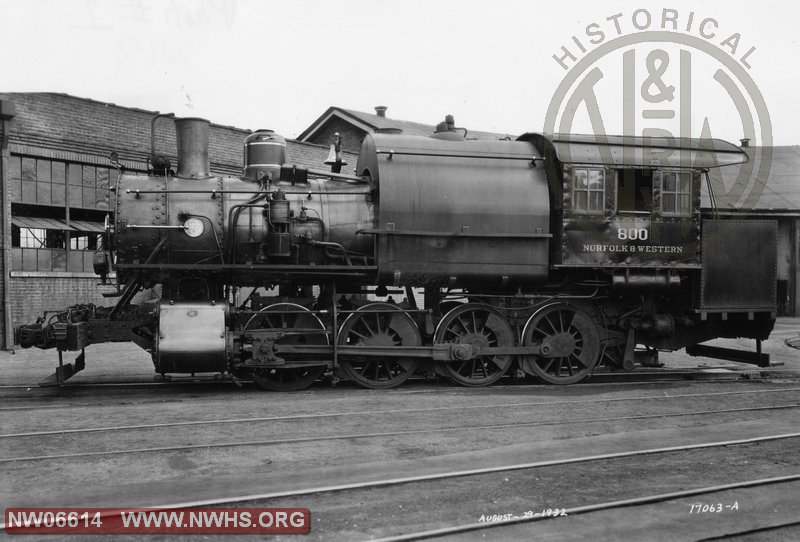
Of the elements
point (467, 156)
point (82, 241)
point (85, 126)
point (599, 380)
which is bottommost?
point (599, 380)

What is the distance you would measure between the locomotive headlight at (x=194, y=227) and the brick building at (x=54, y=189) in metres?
6.29

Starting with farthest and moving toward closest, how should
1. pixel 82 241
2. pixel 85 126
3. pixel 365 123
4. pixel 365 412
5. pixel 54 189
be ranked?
pixel 365 123 → pixel 82 241 → pixel 85 126 → pixel 54 189 → pixel 365 412

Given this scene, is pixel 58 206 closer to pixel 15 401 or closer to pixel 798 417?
pixel 15 401

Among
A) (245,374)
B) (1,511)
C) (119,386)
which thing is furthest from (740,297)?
(1,511)

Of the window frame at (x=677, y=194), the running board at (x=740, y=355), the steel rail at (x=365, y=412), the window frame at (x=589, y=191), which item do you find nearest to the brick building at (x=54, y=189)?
the steel rail at (x=365, y=412)

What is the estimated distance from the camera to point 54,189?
596 inches

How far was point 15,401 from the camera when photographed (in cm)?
842

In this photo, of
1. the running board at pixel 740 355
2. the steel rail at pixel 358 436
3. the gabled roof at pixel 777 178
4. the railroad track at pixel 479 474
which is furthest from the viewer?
the gabled roof at pixel 777 178

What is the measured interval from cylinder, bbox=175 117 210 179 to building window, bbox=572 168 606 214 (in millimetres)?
4717

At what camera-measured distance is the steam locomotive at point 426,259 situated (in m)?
9.15

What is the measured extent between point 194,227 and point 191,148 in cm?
115

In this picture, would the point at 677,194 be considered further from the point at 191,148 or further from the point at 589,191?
the point at 191,148

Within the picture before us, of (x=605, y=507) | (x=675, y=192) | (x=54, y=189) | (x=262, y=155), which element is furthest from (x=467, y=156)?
(x=54, y=189)

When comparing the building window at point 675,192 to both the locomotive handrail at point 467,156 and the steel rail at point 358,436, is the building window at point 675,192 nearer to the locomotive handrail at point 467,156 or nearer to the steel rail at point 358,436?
the locomotive handrail at point 467,156
